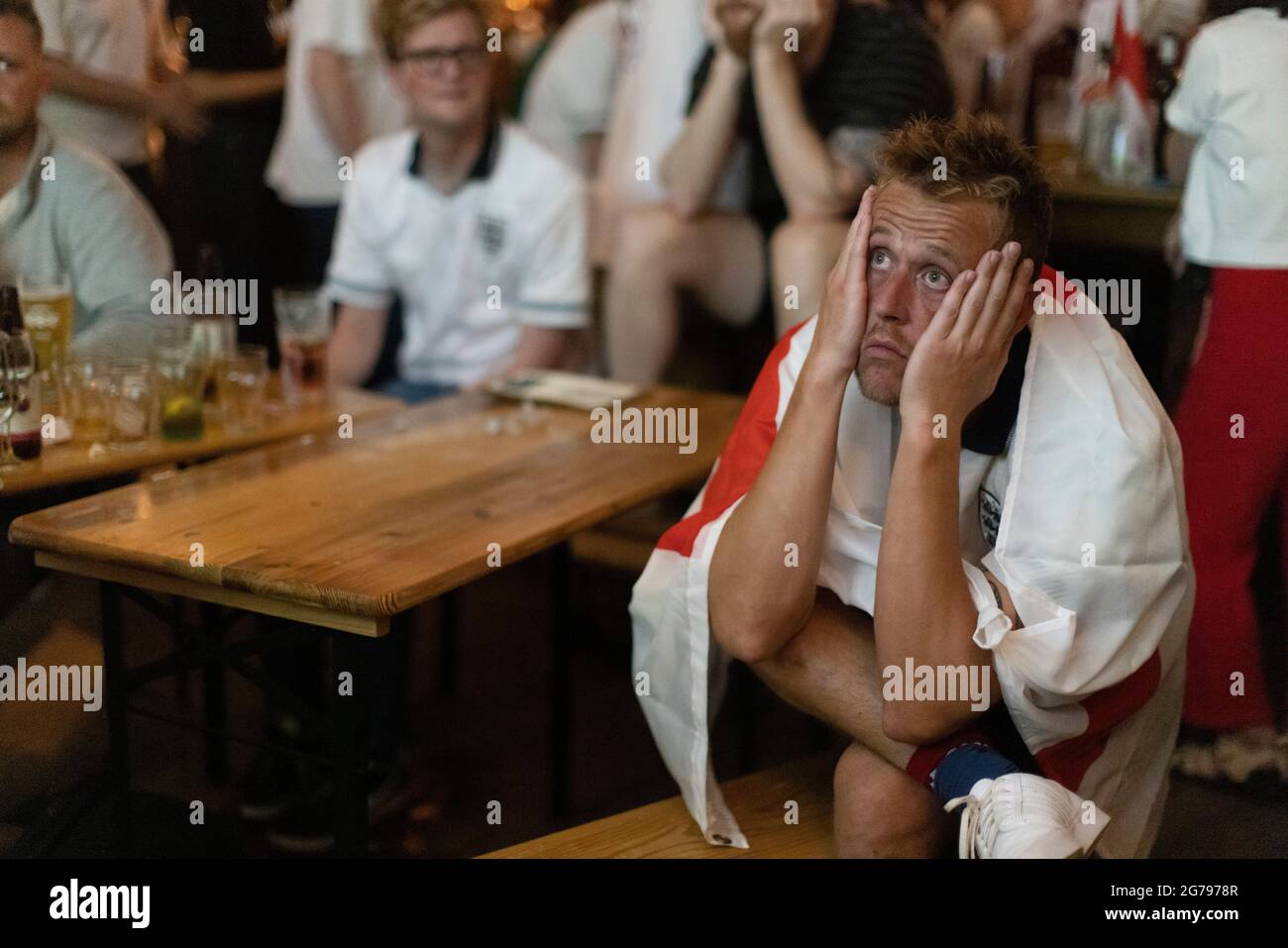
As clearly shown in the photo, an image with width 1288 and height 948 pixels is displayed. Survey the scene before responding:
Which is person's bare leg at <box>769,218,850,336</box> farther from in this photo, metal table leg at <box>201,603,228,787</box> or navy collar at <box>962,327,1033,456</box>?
metal table leg at <box>201,603,228,787</box>

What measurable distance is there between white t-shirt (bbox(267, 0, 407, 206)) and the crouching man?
1960 millimetres

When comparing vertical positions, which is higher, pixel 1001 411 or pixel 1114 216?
pixel 1114 216

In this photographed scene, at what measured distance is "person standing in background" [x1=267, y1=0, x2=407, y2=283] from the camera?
3.19 meters

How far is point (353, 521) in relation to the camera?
175cm

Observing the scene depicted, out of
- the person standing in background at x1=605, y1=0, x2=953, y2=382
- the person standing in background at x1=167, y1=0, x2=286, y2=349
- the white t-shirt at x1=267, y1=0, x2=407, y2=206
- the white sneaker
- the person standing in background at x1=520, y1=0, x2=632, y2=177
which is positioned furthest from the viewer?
the person standing in background at x1=520, y1=0, x2=632, y2=177

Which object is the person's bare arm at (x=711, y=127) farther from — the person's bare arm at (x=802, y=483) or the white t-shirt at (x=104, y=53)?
the person's bare arm at (x=802, y=483)

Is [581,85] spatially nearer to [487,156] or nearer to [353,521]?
[487,156]

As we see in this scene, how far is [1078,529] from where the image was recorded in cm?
147

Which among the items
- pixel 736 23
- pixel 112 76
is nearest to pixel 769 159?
pixel 736 23

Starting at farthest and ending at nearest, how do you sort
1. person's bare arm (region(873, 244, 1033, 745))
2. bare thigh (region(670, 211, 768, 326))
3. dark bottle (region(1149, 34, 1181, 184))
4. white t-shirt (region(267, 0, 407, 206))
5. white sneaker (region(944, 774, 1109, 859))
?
1. white t-shirt (region(267, 0, 407, 206))
2. bare thigh (region(670, 211, 768, 326))
3. dark bottle (region(1149, 34, 1181, 184))
4. person's bare arm (region(873, 244, 1033, 745))
5. white sneaker (region(944, 774, 1109, 859))

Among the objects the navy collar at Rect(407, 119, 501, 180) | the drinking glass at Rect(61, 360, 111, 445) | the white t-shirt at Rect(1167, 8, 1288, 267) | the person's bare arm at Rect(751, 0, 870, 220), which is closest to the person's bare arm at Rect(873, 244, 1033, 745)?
the white t-shirt at Rect(1167, 8, 1288, 267)

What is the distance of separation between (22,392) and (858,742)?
3.69 feet

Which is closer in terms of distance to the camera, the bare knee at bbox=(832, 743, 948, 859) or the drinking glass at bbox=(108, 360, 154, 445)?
the bare knee at bbox=(832, 743, 948, 859)

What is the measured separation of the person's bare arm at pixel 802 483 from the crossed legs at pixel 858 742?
0.06 meters
